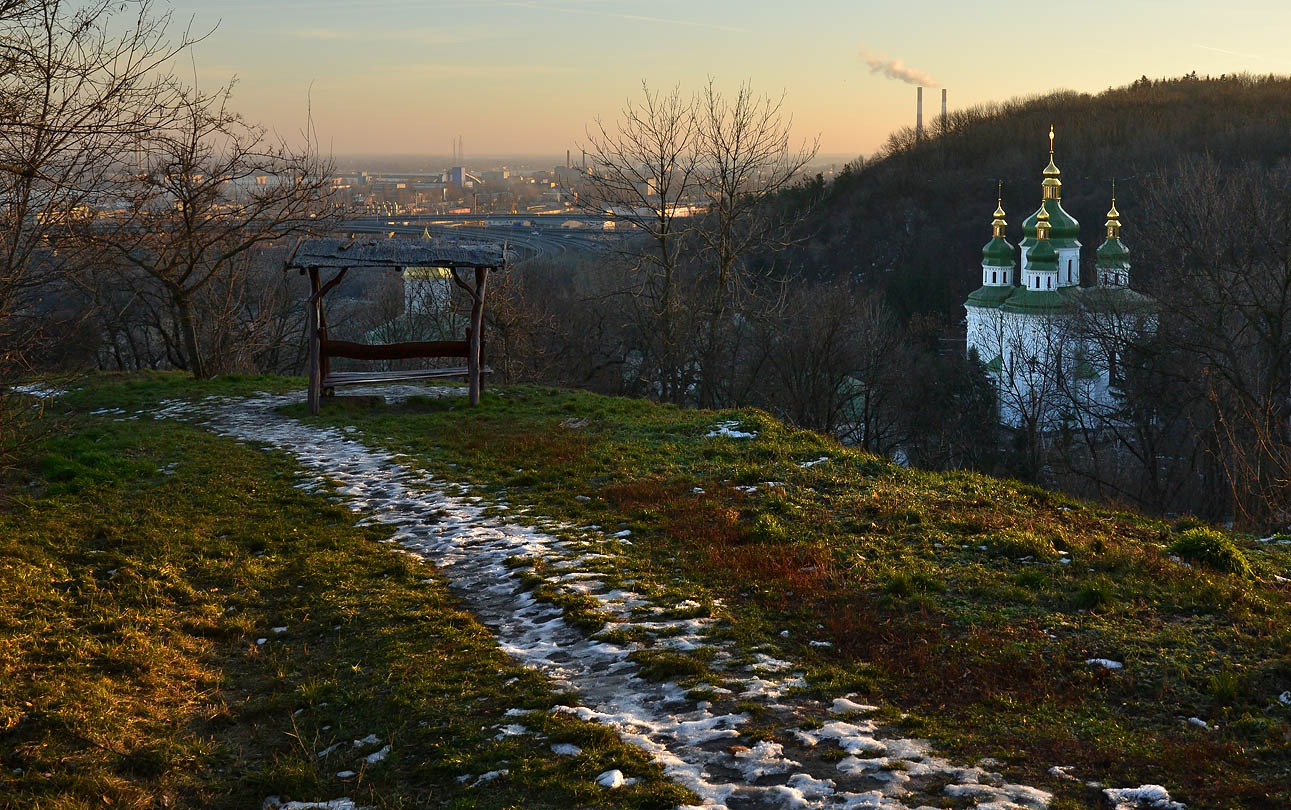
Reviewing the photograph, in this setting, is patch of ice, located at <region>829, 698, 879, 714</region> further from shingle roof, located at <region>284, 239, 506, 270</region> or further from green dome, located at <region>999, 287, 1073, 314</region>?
green dome, located at <region>999, 287, 1073, 314</region>

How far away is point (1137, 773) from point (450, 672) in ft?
12.4

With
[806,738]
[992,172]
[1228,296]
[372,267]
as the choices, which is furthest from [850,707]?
[992,172]

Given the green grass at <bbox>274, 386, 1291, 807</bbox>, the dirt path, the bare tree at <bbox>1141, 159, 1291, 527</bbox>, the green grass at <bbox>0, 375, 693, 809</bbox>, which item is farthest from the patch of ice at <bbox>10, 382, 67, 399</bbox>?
the bare tree at <bbox>1141, 159, 1291, 527</bbox>

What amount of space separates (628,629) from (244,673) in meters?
2.47

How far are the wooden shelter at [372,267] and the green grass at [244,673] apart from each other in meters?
6.74

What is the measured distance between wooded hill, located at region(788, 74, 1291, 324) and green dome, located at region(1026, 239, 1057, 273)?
12.7m

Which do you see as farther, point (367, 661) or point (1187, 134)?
point (1187, 134)

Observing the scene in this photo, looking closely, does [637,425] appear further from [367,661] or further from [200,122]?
[200,122]

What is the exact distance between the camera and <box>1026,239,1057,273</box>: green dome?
192 feet

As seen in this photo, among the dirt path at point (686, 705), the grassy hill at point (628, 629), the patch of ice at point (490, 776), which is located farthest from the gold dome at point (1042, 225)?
the patch of ice at point (490, 776)

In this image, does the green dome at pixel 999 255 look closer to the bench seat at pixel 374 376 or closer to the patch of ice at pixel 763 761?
the bench seat at pixel 374 376

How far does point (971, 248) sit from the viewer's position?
278 feet

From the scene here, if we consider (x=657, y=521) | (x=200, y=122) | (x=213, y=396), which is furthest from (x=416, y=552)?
(x=200, y=122)

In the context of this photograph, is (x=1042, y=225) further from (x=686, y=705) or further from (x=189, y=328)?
(x=686, y=705)
